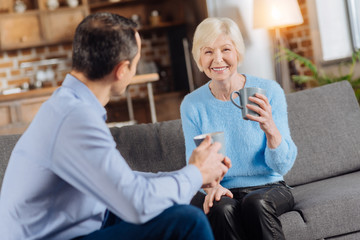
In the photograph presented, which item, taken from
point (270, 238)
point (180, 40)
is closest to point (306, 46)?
point (180, 40)

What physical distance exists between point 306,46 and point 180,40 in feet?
8.30

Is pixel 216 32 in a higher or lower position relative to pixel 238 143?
higher

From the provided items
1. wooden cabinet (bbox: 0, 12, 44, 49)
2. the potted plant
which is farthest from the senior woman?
wooden cabinet (bbox: 0, 12, 44, 49)

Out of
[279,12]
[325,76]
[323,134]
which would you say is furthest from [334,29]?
[323,134]

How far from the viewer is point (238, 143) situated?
2160 mm

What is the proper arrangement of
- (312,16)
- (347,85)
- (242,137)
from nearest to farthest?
(242,137) → (347,85) → (312,16)

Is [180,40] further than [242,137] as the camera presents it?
Yes

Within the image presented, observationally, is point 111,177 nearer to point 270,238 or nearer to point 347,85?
point 270,238

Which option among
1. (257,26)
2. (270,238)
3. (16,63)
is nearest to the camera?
(270,238)

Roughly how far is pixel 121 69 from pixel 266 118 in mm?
673

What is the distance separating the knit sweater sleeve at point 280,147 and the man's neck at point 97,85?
0.81 metres

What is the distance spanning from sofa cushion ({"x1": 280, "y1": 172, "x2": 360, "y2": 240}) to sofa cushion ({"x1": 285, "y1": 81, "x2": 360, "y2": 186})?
1.00ft

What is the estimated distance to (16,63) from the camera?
21.9 ft

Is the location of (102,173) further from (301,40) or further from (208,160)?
(301,40)
